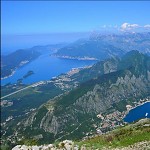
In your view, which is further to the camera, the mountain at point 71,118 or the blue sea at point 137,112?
the blue sea at point 137,112

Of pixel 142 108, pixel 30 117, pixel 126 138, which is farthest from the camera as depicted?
pixel 30 117

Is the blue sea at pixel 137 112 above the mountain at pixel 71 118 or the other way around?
above

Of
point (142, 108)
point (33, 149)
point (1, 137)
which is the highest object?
point (33, 149)

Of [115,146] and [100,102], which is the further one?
[100,102]

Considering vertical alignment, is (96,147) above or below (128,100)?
above

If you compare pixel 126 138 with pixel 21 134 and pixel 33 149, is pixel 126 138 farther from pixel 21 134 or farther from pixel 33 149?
pixel 21 134

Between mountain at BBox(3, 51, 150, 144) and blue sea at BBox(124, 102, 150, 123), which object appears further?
blue sea at BBox(124, 102, 150, 123)

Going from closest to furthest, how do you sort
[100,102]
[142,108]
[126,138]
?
1. [126,138]
2. [142,108]
3. [100,102]

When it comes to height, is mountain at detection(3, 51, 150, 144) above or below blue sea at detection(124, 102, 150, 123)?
below

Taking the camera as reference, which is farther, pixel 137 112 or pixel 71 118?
pixel 71 118

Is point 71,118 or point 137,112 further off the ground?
point 137,112

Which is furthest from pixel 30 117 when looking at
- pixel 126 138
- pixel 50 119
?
pixel 126 138
